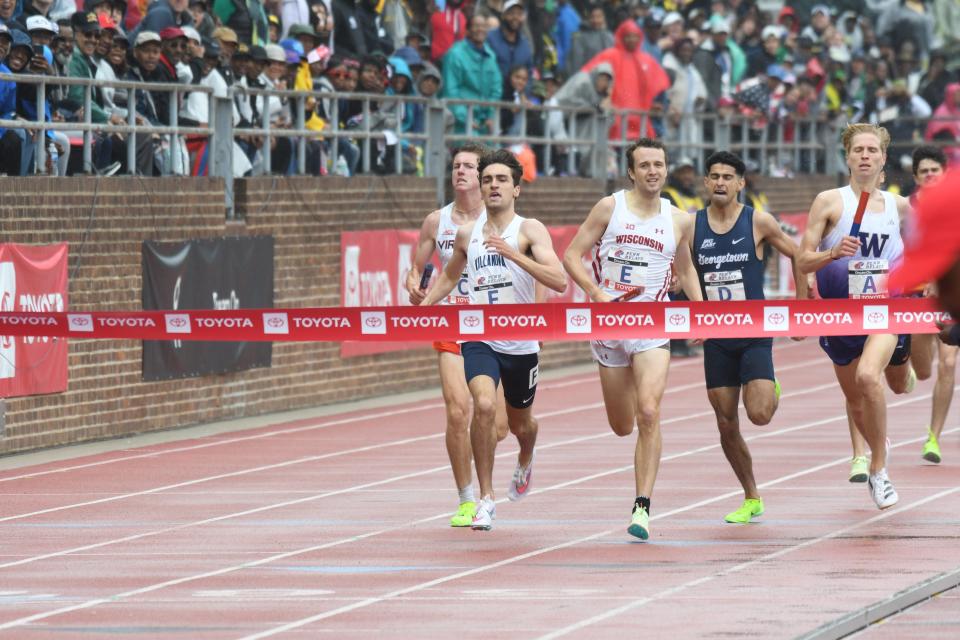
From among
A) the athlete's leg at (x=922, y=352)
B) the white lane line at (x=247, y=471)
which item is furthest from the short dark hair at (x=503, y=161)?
the athlete's leg at (x=922, y=352)

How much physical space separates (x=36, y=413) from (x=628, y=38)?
43.0ft

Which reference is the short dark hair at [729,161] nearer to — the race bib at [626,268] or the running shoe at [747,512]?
the race bib at [626,268]

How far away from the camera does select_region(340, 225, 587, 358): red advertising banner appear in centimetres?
2288

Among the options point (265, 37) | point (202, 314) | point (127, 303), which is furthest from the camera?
point (265, 37)

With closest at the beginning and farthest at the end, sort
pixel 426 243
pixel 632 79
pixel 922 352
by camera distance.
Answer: pixel 426 243
pixel 922 352
pixel 632 79

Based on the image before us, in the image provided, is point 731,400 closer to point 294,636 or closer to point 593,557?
point 593,557

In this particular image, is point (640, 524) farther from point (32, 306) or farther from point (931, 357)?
point (32, 306)

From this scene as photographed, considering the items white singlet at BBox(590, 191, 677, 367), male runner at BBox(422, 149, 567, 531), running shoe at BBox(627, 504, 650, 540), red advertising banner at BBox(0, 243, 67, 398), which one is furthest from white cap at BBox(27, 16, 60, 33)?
running shoe at BBox(627, 504, 650, 540)

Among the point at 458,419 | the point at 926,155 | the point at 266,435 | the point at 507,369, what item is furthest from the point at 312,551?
the point at 266,435

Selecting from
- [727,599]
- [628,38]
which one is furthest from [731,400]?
[628,38]

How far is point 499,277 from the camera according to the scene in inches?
494

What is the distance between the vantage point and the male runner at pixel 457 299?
1239cm

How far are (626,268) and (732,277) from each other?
0.78 metres

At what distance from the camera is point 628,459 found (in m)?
17.1
